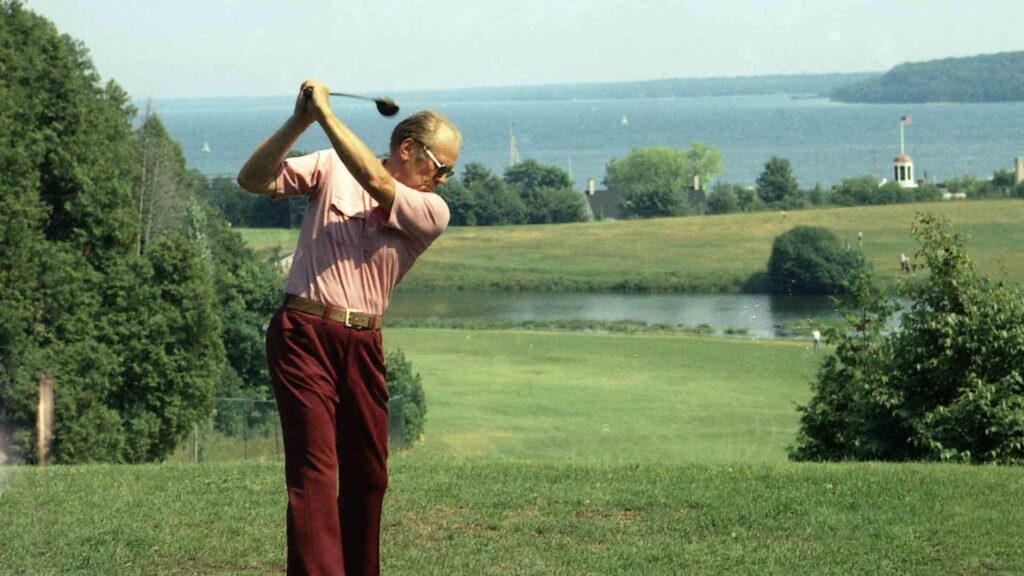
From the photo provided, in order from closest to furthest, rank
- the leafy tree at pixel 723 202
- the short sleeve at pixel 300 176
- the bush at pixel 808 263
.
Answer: the short sleeve at pixel 300 176
the bush at pixel 808 263
the leafy tree at pixel 723 202

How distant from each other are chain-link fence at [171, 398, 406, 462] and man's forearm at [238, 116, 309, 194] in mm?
20437

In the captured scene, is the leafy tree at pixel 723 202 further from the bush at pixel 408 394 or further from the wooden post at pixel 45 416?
the wooden post at pixel 45 416

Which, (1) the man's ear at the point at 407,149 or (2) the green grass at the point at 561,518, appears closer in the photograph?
(1) the man's ear at the point at 407,149

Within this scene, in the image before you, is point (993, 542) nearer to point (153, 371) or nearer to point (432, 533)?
point (432, 533)

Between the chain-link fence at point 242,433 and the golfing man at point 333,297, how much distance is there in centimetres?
2017

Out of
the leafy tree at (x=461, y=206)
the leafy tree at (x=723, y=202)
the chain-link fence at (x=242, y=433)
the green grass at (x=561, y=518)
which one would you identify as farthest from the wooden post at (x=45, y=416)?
the leafy tree at (x=723, y=202)

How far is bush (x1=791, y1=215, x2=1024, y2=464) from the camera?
38.9 feet

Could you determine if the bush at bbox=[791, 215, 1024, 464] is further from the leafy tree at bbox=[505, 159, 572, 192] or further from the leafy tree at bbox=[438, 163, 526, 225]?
the leafy tree at bbox=[505, 159, 572, 192]

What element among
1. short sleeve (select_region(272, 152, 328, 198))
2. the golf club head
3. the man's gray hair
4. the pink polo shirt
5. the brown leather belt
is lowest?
the brown leather belt

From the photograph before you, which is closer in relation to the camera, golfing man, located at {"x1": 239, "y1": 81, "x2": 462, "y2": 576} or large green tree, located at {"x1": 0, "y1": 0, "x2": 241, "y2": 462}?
golfing man, located at {"x1": 239, "y1": 81, "x2": 462, "y2": 576}

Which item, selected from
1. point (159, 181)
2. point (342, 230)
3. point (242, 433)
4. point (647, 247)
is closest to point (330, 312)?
point (342, 230)

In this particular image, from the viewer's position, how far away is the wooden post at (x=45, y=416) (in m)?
31.5

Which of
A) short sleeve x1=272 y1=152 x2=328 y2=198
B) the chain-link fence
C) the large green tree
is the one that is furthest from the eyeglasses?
the large green tree

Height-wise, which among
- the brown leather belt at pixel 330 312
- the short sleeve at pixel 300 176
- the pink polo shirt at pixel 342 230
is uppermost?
the short sleeve at pixel 300 176
